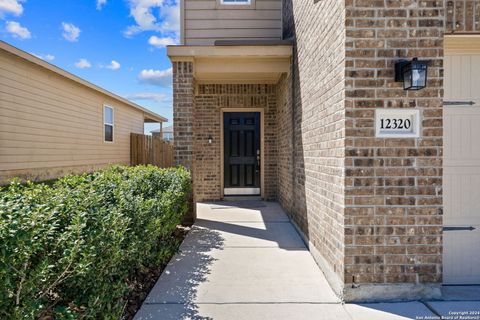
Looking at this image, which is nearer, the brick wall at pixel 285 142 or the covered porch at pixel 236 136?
the brick wall at pixel 285 142

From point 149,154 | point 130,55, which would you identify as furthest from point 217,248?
point 130,55

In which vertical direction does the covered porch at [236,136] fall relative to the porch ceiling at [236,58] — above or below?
below

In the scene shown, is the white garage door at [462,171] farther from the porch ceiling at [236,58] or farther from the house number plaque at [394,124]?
the porch ceiling at [236,58]

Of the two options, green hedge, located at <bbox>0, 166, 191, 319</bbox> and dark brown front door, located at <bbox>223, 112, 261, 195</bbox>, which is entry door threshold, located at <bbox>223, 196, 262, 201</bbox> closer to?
dark brown front door, located at <bbox>223, 112, 261, 195</bbox>

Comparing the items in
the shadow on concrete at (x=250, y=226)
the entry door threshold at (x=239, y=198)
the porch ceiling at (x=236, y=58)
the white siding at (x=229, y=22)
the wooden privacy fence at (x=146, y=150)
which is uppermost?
the white siding at (x=229, y=22)

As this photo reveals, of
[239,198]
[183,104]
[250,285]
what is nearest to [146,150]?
[239,198]

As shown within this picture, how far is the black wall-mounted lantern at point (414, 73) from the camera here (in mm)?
2525

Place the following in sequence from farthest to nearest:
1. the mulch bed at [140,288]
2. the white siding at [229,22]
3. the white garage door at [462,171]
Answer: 1. the white siding at [229,22]
2. the white garage door at [462,171]
3. the mulch bed at [140,288]

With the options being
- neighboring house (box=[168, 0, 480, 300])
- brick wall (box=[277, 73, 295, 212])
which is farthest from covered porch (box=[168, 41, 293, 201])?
neighboring house (box=[168, 0, 480, 300])

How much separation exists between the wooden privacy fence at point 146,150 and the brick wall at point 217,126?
6744 millimetres

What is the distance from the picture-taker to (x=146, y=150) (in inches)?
555

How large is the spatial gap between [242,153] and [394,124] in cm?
519

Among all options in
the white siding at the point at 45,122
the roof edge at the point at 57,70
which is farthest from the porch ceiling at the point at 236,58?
the white siding at the point at 45,122

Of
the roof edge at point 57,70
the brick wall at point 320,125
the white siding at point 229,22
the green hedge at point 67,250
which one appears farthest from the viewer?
the roof edge at point 57,70
